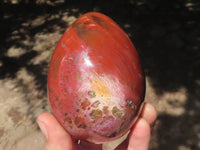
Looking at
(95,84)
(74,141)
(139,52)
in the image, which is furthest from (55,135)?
(139,52)

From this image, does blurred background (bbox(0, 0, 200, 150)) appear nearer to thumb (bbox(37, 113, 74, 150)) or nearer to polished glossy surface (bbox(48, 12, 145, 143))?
thumb (bbox(37, 113, 74, 150))

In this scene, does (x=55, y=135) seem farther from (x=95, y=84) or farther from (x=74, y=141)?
(x=95, y=84)

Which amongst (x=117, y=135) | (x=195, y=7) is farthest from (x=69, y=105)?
(x=195, y=7)

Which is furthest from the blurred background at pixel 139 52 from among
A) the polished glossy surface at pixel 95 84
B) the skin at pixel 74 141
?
the polished glossy surface at pixel 95 84

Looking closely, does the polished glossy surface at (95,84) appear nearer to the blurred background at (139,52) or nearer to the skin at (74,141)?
the skin at (74,141)

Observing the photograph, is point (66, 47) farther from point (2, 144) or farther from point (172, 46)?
point (172, 46)

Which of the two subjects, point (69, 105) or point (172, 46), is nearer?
point (69, 105)
